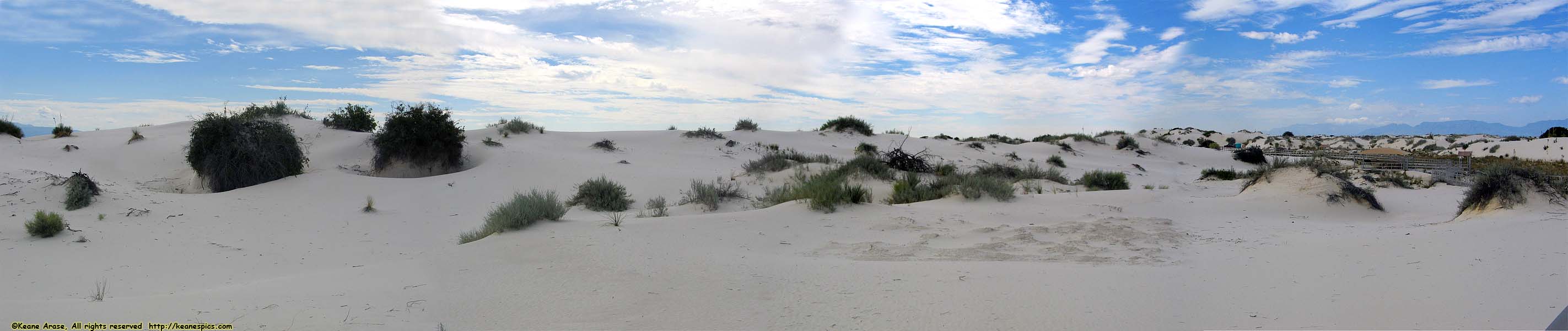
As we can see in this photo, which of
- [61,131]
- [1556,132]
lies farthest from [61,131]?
[1556,132]

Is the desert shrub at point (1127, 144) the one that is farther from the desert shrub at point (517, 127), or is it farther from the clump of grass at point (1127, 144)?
the desert shrub at point (517, 127)

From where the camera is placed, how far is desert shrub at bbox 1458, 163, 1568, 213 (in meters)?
7.38

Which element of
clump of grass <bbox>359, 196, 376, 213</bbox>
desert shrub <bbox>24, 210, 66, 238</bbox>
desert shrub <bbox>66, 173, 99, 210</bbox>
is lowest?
clump of grass <bbox>359, 196, 376, 213</bbox>

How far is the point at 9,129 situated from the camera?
15.0m

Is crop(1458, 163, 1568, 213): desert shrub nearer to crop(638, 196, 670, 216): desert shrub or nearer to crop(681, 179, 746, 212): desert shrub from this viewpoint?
crop(681, 179, 746, 212): desert shrub

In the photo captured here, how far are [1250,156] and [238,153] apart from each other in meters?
27.2

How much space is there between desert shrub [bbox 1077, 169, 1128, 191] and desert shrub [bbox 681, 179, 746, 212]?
6.36 meters

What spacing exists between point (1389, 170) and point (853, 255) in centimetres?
1574

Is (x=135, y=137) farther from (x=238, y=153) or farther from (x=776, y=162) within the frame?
(x=776, y=162)

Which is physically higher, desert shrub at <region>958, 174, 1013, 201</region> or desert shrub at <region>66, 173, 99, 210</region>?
desert shrub at <region>958, 174, 1013, 201</region>

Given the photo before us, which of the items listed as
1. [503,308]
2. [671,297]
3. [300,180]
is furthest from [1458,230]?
[300,180]

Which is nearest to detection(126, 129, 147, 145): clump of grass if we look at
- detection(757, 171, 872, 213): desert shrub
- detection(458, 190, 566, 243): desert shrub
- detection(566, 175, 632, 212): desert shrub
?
detection(566, 175, 632, 212): desert shrub

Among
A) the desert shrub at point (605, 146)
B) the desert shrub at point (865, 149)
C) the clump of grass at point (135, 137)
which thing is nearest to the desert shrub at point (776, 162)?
the desert shrub at point (865, 149)

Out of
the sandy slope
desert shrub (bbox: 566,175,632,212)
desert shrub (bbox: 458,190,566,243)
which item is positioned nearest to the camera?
the sandy slope
